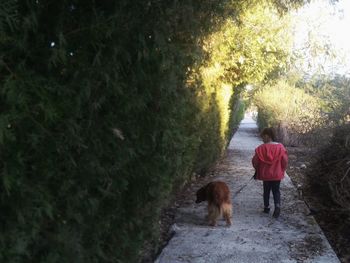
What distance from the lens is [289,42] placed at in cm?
1658

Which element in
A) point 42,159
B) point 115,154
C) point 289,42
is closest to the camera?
point 42,159

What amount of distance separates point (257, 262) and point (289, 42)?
38.9ft

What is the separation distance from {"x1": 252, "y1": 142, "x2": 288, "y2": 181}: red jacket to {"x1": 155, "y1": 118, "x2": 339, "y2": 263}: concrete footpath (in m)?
0.70

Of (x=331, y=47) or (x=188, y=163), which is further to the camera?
(x=331, y=47)

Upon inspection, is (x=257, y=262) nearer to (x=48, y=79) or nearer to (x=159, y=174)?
(x=159, y=174)

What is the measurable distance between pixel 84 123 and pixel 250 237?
4682 millimetres

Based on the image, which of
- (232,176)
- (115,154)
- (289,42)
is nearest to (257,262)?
(115,154)

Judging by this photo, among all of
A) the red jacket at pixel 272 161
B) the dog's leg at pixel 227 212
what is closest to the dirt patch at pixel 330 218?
the red jacket at pixel 272 161

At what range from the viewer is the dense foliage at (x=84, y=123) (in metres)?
2.49

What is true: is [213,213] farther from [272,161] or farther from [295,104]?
[295,104]

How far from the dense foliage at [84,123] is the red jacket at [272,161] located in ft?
14.2

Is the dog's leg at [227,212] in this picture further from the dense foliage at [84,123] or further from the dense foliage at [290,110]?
the dense foliage at [290,110]

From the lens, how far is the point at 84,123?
305cm

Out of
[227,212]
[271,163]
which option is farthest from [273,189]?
[227,212]
